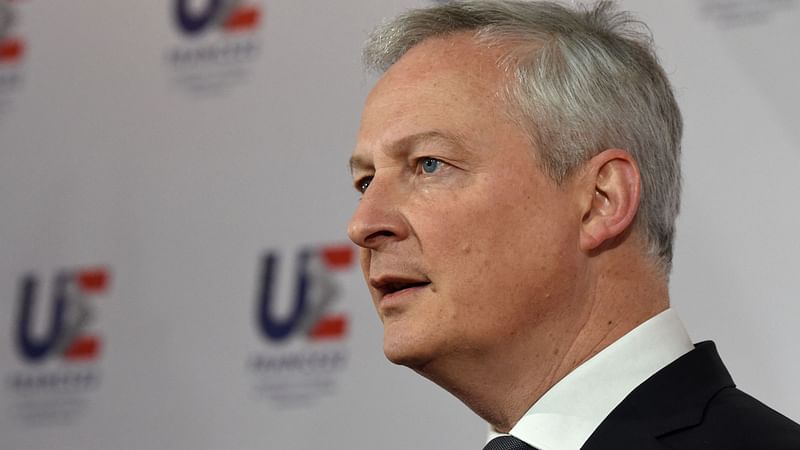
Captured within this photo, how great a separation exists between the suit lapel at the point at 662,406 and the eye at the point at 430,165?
396mm

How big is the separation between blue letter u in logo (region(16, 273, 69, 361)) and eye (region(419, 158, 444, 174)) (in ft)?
7.18

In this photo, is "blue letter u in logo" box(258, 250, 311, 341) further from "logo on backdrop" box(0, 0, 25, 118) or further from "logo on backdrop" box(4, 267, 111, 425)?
"logo on backdrop" box(0, 0, 25, 118)

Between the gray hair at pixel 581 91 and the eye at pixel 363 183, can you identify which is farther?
the eye at pixel 363 183

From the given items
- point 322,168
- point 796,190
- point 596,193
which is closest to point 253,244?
point 322,168

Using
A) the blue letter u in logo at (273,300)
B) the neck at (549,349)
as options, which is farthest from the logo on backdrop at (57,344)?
the neck at (549,349)

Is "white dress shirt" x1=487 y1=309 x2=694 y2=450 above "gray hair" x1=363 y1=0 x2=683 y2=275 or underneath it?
underneath

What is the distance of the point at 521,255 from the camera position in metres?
1.74

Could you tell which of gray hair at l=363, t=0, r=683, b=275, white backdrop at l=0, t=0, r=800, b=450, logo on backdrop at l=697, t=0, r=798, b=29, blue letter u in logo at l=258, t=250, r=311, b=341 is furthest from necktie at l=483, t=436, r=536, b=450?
blue letter u in logo at l=258, t=250, r=311, b=341

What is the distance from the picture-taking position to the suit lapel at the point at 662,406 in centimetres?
165

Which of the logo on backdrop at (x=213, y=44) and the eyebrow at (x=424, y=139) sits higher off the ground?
the logo on backdrop at (x=213, y=44)

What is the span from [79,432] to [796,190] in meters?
2.04

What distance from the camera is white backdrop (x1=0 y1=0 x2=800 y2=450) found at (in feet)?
9.18

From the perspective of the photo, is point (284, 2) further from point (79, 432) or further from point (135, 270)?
point (79, 432)

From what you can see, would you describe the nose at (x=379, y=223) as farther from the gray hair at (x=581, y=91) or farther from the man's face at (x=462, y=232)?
the gray hair at (x=581, y=91)
